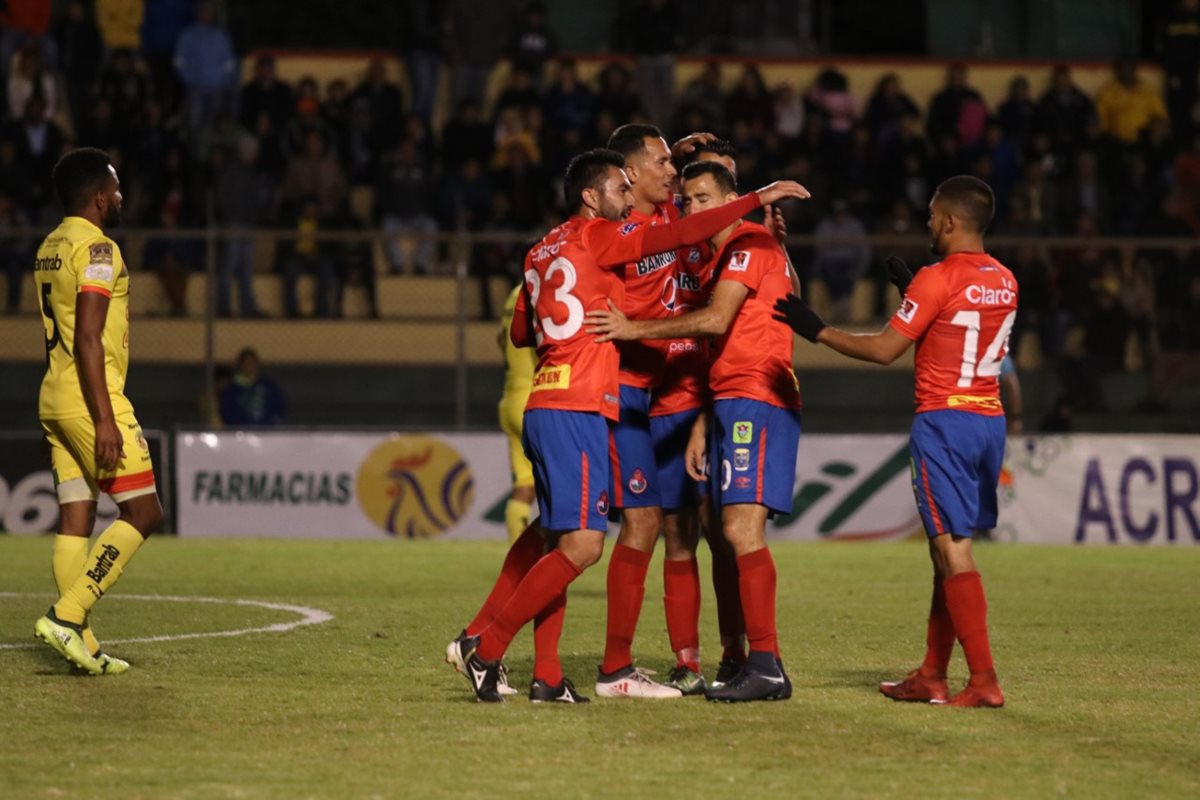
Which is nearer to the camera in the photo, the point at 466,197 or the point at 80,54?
the point at 466,197

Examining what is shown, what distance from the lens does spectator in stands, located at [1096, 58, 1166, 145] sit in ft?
79.7

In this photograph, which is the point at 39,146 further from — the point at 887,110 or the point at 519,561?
the point at 519,561

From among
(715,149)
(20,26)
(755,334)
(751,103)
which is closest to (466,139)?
(751,103)

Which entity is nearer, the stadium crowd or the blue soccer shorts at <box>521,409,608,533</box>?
the blue soccer shorts at <box>521,409,608,533</box>

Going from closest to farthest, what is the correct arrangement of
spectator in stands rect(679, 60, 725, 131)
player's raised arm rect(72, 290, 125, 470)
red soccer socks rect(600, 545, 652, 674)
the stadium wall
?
red soccer socks rect(600, 545, 652, 674) < player's raised arm rect(72, 290, 125, 470) < the stadium wall < spectator in stands rect(679, 60, 725, 131)

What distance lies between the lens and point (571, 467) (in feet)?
25.3

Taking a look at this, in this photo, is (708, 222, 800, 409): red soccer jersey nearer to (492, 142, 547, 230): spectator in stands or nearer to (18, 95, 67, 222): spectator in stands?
Result: (492, 142, 547, 230): spectator in stands

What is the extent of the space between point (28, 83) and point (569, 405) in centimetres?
1692

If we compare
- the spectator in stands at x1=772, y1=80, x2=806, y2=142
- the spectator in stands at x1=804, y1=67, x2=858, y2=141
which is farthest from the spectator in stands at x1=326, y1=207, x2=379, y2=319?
the spectator in stands at x1=804, y1=67, x2=858, y2=141

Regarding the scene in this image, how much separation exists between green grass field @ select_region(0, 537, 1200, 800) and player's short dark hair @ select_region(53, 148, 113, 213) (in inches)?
88.4

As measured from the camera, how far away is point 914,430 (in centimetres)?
802

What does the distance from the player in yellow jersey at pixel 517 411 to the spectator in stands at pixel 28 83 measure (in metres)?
10.4

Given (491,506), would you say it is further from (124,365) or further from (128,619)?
(124,365)

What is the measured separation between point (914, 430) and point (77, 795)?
12.8 ft
